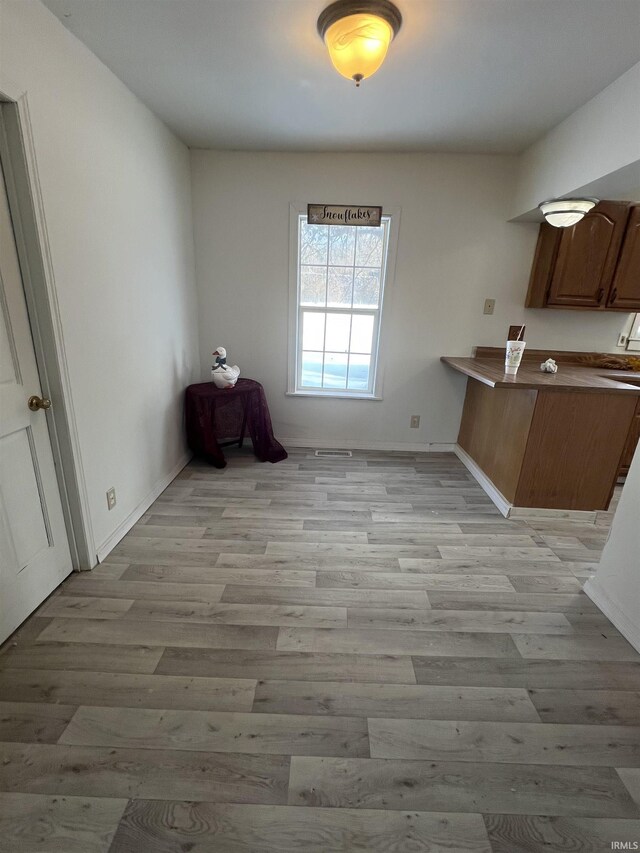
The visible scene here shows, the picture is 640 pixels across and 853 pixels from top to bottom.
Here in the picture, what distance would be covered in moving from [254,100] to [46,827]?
3.34 m

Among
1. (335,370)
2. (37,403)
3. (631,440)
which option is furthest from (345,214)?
(631,440)

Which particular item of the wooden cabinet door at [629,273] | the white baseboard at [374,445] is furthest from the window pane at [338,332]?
the wooden cabinet door at [629,273]

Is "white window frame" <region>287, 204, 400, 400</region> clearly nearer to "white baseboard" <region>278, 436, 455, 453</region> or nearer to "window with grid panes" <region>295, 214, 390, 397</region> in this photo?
"window with grid panes" <region>295, 214, 390, 397</region>

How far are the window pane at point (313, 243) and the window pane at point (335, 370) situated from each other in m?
0.84

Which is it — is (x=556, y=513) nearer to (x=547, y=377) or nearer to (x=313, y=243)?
(x=547, y=377)

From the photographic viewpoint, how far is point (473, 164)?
303 cm

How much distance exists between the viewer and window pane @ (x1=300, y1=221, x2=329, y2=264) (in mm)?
3271

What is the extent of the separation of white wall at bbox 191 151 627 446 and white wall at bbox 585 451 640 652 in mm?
1950

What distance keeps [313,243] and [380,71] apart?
4.71 ft

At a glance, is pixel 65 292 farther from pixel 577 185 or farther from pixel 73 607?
pixel 577 185

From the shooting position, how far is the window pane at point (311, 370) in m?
3.60

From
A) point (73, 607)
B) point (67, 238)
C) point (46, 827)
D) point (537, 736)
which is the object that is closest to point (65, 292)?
point (67, 238)

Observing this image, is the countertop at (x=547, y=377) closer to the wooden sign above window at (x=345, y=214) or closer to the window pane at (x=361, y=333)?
the window pane at (x=361, y=333)

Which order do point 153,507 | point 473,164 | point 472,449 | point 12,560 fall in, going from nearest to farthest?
point 12,560 < point 153,507 < point 473,164 < point 472,449
